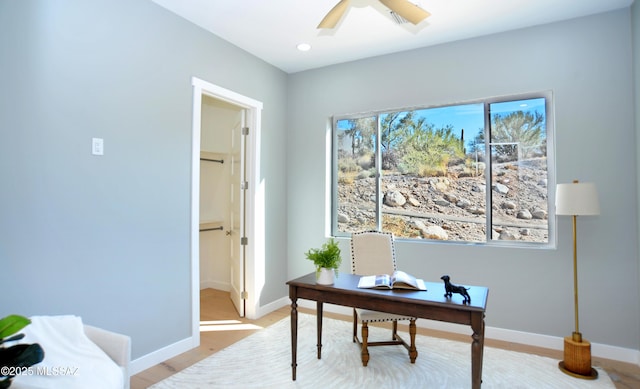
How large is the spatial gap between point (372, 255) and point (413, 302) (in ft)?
3.60

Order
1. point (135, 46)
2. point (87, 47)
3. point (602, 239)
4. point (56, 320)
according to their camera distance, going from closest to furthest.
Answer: point (56, 320)
point (87, 47)
point (135, 46)
point (602, 239)

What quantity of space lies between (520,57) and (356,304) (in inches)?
107

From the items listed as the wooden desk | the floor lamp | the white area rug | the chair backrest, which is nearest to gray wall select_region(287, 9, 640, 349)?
the floor lamp

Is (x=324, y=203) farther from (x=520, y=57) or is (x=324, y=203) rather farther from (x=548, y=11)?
(x=548, y=11)

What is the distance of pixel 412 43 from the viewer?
142 inches

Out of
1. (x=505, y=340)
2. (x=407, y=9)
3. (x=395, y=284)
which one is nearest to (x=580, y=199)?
(x=505, y=340)

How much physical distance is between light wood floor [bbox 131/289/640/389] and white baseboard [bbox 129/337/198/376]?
0.13ft

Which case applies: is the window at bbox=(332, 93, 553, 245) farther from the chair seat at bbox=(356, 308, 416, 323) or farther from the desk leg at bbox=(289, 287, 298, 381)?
the desk leg at bbox=(289, 287, 298, 381)

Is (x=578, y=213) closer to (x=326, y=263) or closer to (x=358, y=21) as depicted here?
A: (x=326, y=263)

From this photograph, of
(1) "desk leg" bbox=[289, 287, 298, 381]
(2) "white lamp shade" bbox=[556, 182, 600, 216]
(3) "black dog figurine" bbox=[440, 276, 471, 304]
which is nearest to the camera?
(3) "black dog figurine" bbox=[440, 276, 471, 304]

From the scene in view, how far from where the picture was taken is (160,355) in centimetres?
282

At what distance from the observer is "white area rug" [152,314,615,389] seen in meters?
2.49

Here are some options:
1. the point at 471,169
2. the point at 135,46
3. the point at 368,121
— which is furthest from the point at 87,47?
the point at 471,169

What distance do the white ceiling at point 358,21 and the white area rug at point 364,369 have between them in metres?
2.87
